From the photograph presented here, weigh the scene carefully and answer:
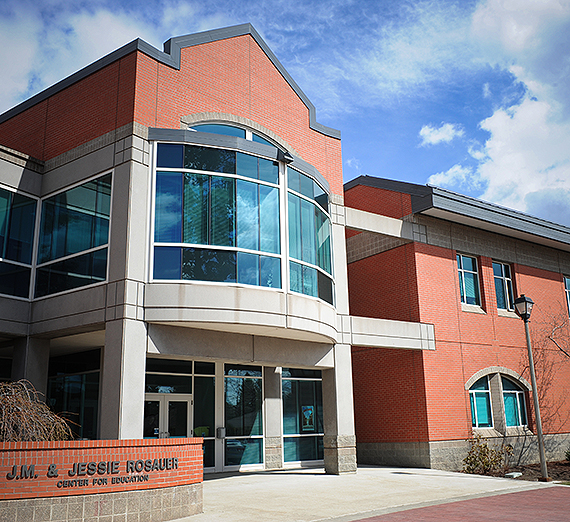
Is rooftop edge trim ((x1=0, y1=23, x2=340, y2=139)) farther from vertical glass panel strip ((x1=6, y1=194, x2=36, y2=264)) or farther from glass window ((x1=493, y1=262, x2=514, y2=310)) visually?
glass window ((x1=493, y1=262, x2=514, y2=310))

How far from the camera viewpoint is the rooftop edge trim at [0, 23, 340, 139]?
51.0 ft

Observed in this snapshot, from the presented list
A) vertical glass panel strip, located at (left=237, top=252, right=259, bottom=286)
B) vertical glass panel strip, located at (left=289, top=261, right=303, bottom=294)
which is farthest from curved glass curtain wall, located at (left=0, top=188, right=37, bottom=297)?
vertical glass panel strip, located at (left=289, top=261, right=303, bottom=294)

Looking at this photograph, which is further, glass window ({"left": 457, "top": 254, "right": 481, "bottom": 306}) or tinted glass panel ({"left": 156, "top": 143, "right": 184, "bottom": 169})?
glass window ({"left": 457, "top": 254, "right": 481, "bottom": 306})

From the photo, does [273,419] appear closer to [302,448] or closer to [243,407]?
[243,407]

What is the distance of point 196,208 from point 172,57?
15.6 feet

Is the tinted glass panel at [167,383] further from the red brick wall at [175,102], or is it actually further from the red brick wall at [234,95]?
the red brick wall at [234,95]

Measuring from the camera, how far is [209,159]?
14.7 metres

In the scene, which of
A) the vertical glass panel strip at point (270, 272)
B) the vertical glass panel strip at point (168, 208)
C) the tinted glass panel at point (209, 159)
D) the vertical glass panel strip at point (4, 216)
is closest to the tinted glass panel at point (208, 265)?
the vertical glass panel strip at point (168, 208)

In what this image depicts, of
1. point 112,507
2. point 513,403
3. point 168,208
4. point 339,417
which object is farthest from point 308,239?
point 513,403

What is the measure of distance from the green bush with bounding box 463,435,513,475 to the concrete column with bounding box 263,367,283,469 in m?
6.32

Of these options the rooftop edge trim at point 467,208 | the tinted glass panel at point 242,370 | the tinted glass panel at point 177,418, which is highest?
the rooftop edge trim at point 467,208

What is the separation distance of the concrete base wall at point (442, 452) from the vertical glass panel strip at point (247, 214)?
995 cm

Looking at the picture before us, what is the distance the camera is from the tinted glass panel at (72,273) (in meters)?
14.3

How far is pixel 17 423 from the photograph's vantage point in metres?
9.72
